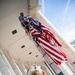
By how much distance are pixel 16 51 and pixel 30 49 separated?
3.30 feet

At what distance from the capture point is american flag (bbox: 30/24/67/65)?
4.54 meters

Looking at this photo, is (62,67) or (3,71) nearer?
(3,71)

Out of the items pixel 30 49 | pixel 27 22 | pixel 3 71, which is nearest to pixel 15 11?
pixel 27 22

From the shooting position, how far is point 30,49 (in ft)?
29.5

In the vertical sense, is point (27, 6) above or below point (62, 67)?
above

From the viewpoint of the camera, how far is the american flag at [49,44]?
4.54 meters

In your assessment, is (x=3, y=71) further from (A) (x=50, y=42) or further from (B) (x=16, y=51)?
(B) (x=16, y=51)

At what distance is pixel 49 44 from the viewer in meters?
4.61

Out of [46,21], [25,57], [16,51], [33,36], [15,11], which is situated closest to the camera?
[33,36]

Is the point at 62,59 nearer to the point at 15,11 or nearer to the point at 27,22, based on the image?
the point at 27,22

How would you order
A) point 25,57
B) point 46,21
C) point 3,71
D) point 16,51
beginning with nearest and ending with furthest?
point 3,71
point 46,21
point 16,51
point 25,57

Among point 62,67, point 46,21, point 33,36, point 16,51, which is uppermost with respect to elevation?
point 16,51

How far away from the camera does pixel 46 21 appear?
609cm

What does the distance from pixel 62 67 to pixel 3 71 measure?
1.91 metres
